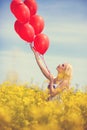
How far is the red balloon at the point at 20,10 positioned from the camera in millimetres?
3922

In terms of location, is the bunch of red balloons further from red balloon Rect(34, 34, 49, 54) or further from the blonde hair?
the blonde hair

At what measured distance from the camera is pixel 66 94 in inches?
125

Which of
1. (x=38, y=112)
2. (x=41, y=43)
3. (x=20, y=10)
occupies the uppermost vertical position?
(x=20, y=10)

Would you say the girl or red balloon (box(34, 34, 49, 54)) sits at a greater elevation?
red balloon (box(34, 34, 49, 54))

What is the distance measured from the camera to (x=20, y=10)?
392 cm

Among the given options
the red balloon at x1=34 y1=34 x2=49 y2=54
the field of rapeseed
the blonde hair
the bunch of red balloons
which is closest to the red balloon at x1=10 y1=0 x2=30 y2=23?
the bunch of red balloons

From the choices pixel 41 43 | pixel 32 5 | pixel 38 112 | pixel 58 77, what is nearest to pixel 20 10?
pixel 32 5

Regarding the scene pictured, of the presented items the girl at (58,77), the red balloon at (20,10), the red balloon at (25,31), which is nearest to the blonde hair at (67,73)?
the girl at (58,77)

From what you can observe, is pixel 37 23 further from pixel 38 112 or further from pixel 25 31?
pixel 38 112

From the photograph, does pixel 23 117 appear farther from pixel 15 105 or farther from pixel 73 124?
pixel 73 124

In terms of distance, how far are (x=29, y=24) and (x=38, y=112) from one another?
4.80 ft

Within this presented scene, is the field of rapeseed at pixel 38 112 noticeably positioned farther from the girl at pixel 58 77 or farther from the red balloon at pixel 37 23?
the red balloon at pixel 37 23

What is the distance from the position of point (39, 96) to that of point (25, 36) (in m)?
Result: 1.04

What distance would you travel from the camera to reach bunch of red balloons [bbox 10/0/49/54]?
3936 mm
